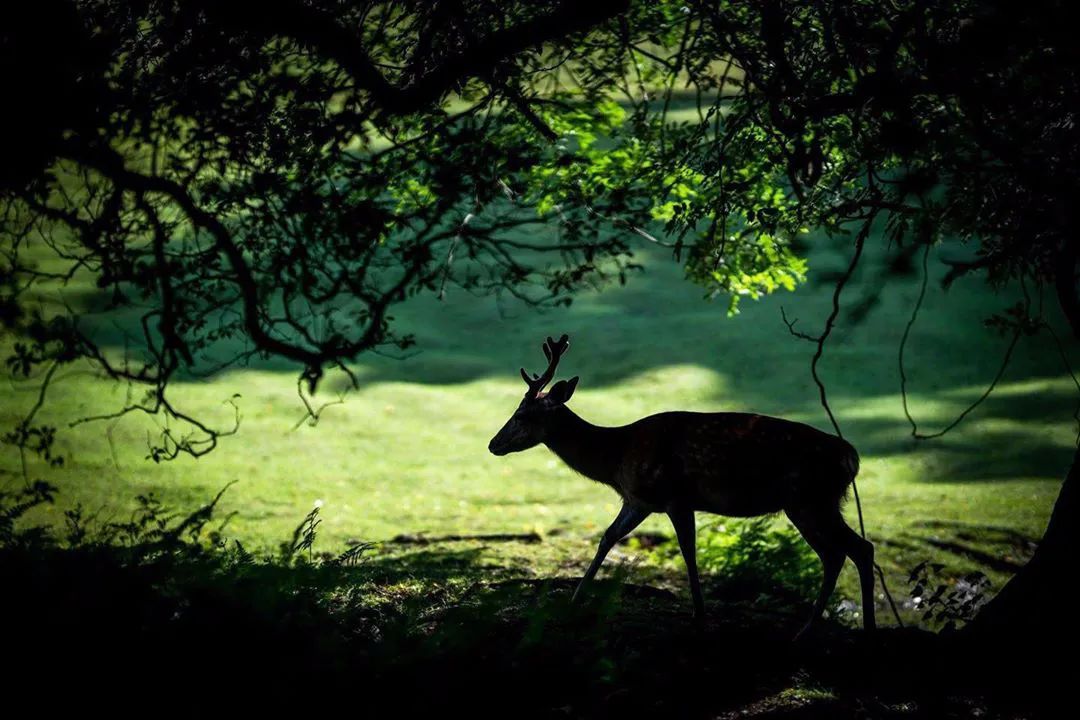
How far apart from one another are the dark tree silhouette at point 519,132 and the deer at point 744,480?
878mm

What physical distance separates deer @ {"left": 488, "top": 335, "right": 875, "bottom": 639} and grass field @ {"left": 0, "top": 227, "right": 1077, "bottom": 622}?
59.8 inches

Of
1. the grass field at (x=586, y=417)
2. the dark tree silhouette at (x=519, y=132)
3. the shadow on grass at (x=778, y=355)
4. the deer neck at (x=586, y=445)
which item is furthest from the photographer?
the shadow on grass at (x=778, y=355)

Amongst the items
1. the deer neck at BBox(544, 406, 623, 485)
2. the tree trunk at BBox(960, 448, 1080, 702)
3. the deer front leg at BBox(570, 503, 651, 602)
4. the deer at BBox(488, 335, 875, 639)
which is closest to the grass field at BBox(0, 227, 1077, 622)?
the deer neck at BBox(544, 406, 623, 485)

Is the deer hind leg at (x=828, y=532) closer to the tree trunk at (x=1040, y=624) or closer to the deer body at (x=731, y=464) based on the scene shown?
the deer body at (x=731, y=464)

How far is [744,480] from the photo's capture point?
17.9 feet

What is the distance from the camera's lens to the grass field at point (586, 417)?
9.26m

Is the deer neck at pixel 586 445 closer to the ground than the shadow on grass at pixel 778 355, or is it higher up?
closer to the ground

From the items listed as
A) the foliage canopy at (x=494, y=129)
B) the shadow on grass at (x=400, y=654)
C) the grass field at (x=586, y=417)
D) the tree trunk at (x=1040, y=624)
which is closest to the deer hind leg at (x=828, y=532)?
the shadow on grass at (x=400, y=654)

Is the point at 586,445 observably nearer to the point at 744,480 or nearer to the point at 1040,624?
the point at 744,480

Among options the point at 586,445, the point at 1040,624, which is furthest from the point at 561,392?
the point at 1040,624

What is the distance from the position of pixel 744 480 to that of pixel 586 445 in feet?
3.71

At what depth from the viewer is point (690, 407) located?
1212 centimetres

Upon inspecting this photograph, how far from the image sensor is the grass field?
926 centimetres

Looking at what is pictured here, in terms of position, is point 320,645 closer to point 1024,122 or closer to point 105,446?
point 1024,122
